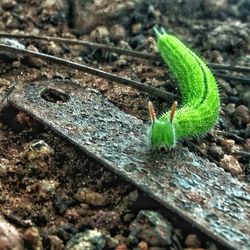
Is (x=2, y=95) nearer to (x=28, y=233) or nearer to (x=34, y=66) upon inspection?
(x=34, y=66)

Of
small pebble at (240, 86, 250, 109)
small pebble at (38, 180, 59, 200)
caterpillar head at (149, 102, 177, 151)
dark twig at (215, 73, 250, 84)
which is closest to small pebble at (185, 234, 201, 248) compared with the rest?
caterpillar head at (149, 102, 177, 151)

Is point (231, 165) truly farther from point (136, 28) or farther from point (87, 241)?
point (136, 28)

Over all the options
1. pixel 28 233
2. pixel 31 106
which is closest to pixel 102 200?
pixel 28 233

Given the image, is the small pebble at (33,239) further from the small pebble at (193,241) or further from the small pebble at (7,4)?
the small pebble at (7,4)

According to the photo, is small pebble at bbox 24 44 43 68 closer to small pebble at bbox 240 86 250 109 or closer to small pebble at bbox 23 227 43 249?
small pebble at bbox 240 86 250 109

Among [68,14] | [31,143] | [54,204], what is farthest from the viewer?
[68,14]

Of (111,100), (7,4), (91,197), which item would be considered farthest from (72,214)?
(7,4)

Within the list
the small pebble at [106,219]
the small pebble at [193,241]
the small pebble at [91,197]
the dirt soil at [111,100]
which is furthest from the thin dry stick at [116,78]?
the small pebble at [193,241]
